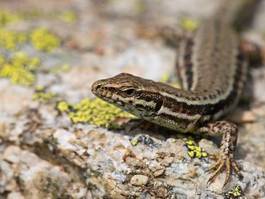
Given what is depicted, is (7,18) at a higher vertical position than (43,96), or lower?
higher

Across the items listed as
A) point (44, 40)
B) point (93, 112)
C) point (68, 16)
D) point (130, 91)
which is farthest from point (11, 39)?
point (130, 91)

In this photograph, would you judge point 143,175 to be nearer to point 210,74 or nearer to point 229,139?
point 229,139

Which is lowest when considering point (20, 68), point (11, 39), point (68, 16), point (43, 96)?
point (43, 96)

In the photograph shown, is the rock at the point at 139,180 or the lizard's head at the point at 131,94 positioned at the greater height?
the lizard's head at the point at 131,94

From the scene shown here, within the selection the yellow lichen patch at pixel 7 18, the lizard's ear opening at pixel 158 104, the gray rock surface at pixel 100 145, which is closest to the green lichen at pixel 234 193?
the gray rock surface at pixel 100 145

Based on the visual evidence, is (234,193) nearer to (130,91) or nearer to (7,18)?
(130,91)

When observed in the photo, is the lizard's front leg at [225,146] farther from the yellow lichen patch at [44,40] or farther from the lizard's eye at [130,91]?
the yellow lichen patch at [44,40]
